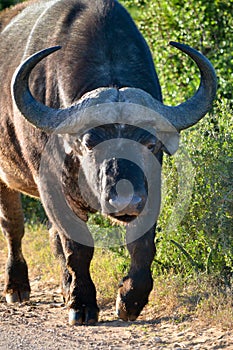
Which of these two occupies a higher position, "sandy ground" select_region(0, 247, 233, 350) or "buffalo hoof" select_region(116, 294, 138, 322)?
"buffalo hoof" select_region(116, 294, 138, 322)

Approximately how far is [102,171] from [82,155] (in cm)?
43

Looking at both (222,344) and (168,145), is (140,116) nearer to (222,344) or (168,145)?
(168,145)

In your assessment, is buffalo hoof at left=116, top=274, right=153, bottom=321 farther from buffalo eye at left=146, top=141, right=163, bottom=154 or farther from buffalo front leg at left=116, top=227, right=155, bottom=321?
buffalo eye at left=146, top=141, right=163, bottom=154

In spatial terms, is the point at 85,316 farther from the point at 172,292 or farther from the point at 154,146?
the point at 154,146

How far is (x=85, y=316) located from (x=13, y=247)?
65.7 inches

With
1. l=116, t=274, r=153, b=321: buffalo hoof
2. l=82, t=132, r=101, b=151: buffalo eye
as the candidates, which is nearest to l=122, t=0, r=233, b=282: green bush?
l=116, t=274, r=153, b=321: buffalo hoof

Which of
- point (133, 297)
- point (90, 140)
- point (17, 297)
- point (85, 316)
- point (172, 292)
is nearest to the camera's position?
point (90, 140)

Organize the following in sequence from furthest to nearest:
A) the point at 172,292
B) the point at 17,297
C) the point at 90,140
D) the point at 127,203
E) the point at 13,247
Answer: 1. the point at 13,247
2. the point at 17,297
3. the point at 172,292
4. the point at 90,140
5. the point at 127,203

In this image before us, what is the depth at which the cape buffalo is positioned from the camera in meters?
6.43

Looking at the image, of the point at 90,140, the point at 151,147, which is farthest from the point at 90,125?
the point at 151,147

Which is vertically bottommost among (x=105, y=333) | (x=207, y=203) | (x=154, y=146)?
(x=105, y=333)

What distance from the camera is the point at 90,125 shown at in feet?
21.4

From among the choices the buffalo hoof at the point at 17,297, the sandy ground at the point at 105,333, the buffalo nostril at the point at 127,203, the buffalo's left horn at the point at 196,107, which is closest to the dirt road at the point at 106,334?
the sandy ground at the point at 105,333

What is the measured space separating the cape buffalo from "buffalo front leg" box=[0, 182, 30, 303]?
0.61 m
